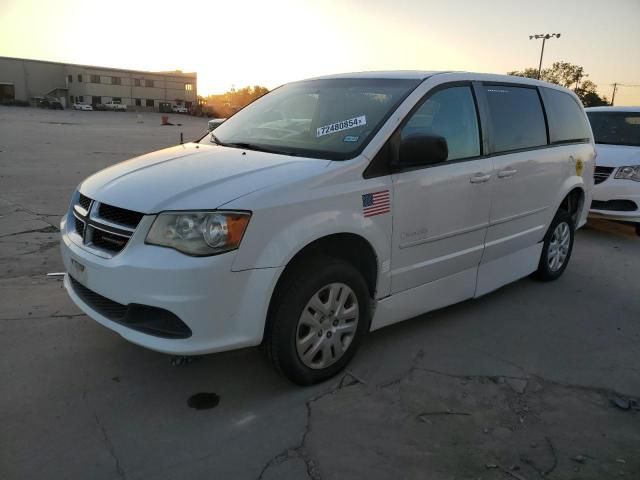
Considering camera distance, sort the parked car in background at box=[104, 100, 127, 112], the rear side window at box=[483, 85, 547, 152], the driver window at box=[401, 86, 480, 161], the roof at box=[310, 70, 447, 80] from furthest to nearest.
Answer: the parked car in background at box=[104, 100, 127, 112], the rear side window at box=[483, 85, 547, 152], the roof at box=[310, 70, 447, 80], the driver window at box=[401, 86, 480, 161]

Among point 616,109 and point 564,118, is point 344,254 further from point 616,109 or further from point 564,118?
point 616,109

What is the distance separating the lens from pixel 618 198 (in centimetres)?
719

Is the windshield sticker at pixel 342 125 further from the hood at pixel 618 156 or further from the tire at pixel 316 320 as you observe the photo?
the hood at pixel 618 156

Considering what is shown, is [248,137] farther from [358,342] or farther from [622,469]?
[622,469]

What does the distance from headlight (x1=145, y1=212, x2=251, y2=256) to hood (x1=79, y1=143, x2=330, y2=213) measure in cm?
5

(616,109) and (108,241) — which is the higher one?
(616,109)

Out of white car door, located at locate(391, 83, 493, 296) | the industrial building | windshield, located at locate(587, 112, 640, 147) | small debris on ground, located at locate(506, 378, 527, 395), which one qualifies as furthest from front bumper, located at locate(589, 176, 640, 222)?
the industrial building

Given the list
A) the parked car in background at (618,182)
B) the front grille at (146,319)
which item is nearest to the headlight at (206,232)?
the front grille at (146,319)

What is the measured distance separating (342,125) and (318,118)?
0.33m

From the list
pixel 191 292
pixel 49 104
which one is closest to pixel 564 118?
pixel 191 292

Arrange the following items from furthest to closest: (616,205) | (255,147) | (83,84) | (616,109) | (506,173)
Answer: (83,84)
(616,109)
(616,205)
(506,173)
(255,147)

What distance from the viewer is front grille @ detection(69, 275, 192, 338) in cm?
266

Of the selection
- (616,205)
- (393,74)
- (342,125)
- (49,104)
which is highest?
(49,104)

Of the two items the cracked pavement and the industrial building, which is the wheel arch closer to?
the cracked pavement
